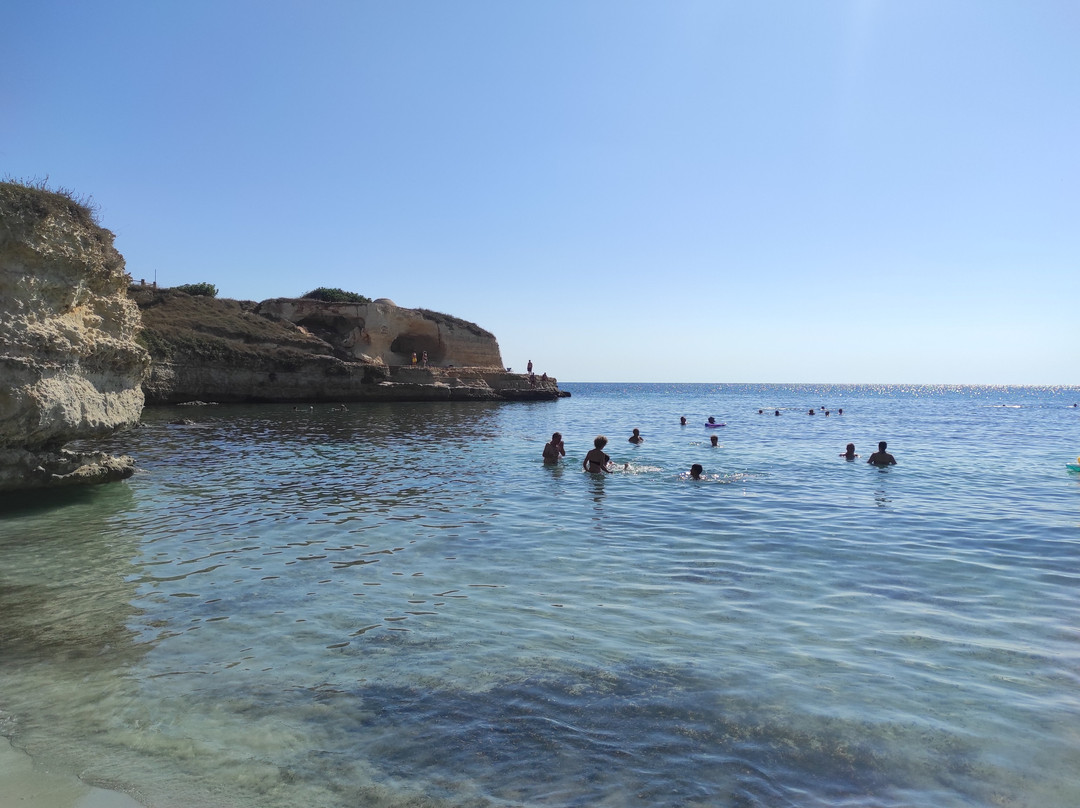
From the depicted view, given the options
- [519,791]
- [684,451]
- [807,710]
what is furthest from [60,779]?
[684,451]

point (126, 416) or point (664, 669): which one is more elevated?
point (126, 416)

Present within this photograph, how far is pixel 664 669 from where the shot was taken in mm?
4746

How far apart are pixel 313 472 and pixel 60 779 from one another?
1158 cm

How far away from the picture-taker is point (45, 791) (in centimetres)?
326

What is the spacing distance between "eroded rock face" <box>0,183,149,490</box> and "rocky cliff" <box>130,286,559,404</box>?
20272mm

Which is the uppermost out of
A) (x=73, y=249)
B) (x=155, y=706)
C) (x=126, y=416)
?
(x=73, y=249)

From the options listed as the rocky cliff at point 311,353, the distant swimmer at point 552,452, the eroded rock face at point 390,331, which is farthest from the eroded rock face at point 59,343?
the eroded rock face at point 390,331

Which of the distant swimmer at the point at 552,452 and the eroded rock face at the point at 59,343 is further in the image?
the distant swimmer at the point at 552,452

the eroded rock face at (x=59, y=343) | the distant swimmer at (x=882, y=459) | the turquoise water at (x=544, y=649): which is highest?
the eroded rock face at (x=59, y=343)

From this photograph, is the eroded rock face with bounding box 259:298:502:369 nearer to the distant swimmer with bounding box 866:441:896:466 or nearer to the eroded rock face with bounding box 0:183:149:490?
the eroded rock face with bounding box 0:183:149:490

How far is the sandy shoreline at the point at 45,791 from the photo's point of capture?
317 cm

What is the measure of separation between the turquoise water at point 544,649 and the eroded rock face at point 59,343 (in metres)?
0.90

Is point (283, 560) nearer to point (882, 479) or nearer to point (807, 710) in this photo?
point (807, 710)

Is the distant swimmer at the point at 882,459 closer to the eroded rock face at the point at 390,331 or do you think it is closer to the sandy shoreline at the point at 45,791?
the sandy shoreline at the point at 45,791
